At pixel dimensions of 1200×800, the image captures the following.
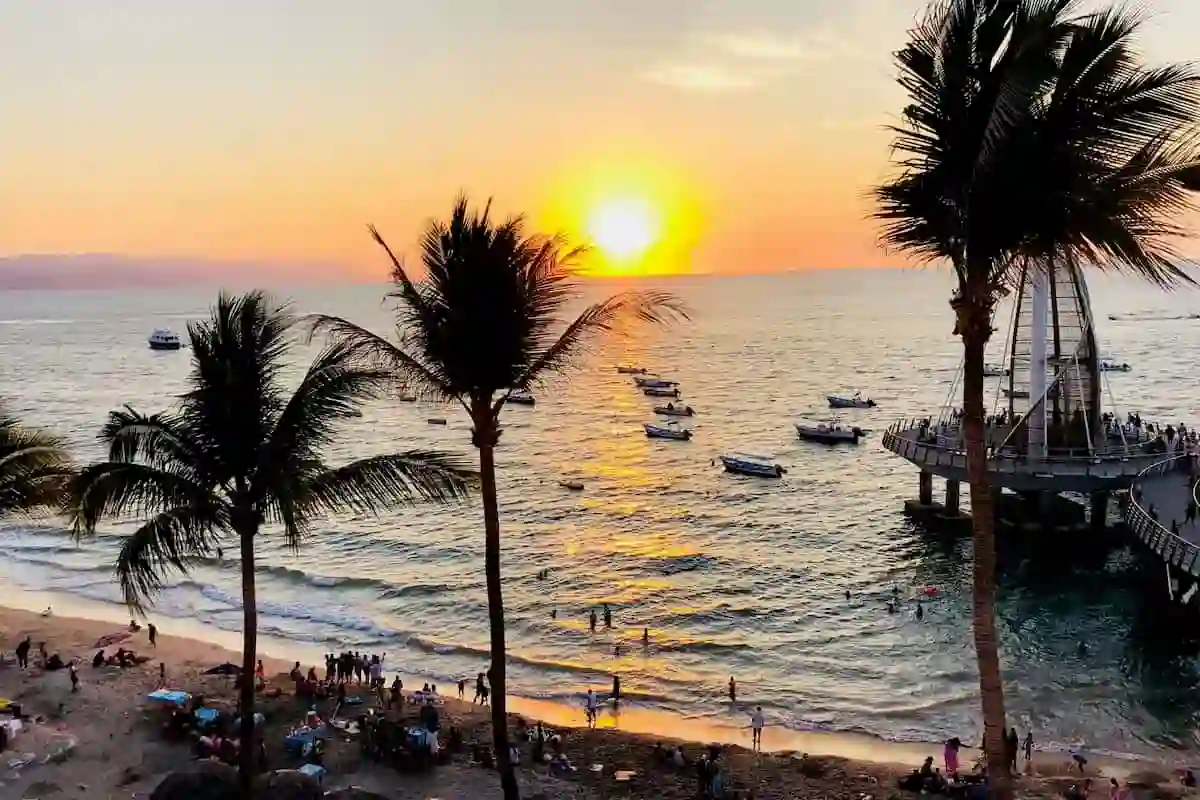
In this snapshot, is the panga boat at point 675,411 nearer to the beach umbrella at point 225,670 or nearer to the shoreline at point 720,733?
the shoreline at point 720,733

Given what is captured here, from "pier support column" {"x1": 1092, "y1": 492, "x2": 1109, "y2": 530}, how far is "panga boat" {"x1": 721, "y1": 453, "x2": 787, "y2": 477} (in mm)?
→ 23571

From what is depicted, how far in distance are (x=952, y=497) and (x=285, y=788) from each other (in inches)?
1801

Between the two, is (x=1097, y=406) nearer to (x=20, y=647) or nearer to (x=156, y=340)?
(x=20, y=647)

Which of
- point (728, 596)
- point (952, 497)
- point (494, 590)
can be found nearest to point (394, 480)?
point (494, 590)

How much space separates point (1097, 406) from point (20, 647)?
1913 inches

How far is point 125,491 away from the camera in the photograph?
Answer: 45.7 feet

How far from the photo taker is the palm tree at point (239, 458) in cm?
1377

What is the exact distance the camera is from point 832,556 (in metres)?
50.2

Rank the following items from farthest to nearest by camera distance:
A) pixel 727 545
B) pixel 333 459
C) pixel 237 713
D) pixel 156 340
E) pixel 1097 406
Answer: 1. pixel 156 340
2. pixel 333 459
3. pixel 727 545
4. pixel 1097 406
5. pixel 237 713

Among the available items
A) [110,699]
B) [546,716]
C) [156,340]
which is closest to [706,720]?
[546,716]

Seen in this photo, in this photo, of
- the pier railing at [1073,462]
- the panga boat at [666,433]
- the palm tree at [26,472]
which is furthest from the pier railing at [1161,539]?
the panga boat at [666,433]

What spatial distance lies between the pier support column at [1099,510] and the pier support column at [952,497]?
277 inches

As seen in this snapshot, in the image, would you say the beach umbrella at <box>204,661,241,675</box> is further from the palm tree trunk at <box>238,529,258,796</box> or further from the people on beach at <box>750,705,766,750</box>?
the palm tree trunk at <box>238,529,258,796</box>

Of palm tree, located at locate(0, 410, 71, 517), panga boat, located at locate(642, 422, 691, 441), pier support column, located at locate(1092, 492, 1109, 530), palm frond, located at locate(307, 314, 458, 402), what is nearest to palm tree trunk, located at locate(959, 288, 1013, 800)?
palm frond, located at locate(307, 314, 458, 402)
